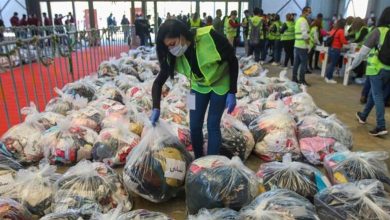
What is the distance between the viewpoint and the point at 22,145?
2.63 m

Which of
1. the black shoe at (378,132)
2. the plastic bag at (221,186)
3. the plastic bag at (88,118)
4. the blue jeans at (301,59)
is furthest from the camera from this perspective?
the blue jeans at (301,59)

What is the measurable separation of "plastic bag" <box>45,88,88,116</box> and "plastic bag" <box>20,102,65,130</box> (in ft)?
0.63

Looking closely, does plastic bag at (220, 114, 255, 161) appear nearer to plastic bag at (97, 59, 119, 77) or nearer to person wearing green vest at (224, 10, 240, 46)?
plastic bag at (97, 59, 119, 77)

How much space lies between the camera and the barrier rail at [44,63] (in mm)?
3648

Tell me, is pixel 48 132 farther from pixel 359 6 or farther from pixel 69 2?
pixel 69 2

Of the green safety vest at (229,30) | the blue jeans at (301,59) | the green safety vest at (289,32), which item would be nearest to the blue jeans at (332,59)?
the blue jeans at (301,59)

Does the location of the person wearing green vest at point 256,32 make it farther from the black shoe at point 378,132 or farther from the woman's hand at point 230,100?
the woman's hand at point 230,100

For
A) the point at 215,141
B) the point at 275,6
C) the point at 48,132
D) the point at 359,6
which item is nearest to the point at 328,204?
the point at 215,141

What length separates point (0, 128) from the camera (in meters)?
3.38

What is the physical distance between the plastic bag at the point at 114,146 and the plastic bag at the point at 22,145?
0.49 m

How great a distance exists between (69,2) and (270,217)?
1488 centimetres

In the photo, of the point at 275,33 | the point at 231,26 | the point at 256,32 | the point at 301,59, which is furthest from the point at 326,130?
the point at 231,26

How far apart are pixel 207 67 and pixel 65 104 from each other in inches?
77.6

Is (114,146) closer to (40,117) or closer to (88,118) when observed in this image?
(88,118)
